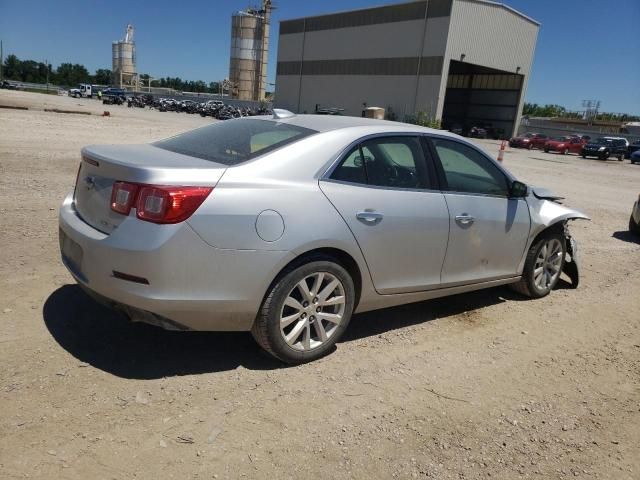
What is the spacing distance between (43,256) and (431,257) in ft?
11.9

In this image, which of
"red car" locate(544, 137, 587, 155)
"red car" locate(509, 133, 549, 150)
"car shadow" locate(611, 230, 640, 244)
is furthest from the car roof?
"red car" locate(509, 133, 549, 150)

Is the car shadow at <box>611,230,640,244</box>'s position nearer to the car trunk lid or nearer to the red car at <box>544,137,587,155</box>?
the car trunk lid

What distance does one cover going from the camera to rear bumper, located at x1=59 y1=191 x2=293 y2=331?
2.85 metres

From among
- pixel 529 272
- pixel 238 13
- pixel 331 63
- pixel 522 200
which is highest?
pixel 238 13

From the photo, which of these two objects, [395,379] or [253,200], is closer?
[253,200]

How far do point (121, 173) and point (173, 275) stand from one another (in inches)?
27.1

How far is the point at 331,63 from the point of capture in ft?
200

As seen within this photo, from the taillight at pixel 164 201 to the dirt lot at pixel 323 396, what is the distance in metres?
1.03

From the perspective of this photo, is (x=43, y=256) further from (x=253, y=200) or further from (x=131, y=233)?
(x=253, y=200)

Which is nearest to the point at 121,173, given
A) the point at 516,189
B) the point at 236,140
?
the point at 236,140

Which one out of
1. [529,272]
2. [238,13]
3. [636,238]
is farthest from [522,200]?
[238,13]

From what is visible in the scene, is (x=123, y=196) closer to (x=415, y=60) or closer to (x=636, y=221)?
(x=636, y=221)

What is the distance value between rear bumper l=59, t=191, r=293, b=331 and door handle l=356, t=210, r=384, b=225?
611mm

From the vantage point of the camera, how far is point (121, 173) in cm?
302
